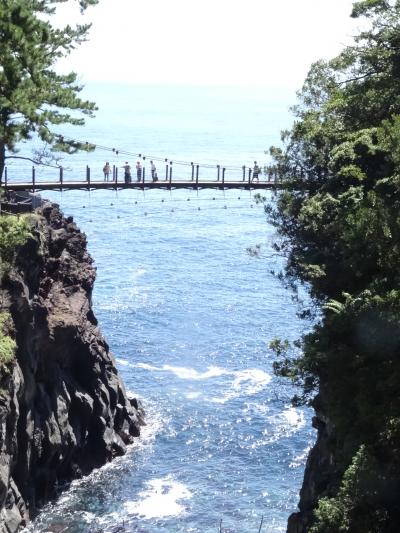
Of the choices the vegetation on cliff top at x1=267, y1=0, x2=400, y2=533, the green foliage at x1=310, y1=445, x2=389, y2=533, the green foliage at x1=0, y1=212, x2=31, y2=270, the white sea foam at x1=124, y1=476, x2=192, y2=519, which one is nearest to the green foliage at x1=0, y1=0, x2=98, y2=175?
the green foliage at x1=0, y1=212, x2=31, y2=270

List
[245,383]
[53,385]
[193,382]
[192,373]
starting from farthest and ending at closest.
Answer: [192,373], [193,382], [245,383], [53,385]

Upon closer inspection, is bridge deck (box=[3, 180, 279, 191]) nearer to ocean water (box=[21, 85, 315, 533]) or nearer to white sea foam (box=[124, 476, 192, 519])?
ocean water (box=[21, 85, 315, 533])

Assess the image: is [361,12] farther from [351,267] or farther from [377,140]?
[351,267]

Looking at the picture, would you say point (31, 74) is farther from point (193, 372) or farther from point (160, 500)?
point (193, 372)

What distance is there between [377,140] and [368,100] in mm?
4410

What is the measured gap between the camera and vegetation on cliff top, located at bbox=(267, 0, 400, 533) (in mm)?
20984

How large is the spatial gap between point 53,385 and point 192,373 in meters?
17.8

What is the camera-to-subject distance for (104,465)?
51.6m

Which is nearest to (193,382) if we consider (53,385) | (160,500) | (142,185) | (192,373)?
(192,373)

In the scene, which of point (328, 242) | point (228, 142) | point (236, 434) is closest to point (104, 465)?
point (236, 434)

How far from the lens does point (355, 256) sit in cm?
2658

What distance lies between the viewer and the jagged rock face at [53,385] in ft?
139

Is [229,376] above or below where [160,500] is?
above

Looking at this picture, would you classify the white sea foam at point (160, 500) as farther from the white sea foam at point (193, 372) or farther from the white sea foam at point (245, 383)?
the white sea foam at point (193, 372)
